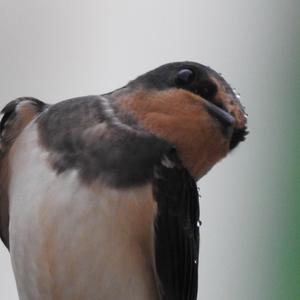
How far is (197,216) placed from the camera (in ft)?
3.24

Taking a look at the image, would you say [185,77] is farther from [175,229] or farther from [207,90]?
[175,229]

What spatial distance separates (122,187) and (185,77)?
120 millimetres

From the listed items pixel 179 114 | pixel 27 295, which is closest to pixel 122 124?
pixel 179 114

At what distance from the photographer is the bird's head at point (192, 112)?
0.96 meters

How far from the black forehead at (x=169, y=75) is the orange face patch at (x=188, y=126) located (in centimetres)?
1

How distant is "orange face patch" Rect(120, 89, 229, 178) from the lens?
96cm

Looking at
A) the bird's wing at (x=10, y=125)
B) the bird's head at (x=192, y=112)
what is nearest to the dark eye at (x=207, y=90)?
the bird's head at (x=192, y=112)

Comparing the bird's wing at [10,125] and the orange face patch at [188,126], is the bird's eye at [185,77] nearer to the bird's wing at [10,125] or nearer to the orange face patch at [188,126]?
the orange face patch at [188,126]

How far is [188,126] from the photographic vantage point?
0.96 m

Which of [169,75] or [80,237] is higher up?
[169,75]

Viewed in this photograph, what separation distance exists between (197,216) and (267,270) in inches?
8.5

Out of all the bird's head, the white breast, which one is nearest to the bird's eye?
the bird's head

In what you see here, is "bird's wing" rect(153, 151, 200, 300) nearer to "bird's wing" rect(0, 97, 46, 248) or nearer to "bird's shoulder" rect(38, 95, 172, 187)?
"bird's shoulder" rect(38, 95, 172, 187)

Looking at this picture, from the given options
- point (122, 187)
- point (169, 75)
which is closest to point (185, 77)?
point (169, 75)
